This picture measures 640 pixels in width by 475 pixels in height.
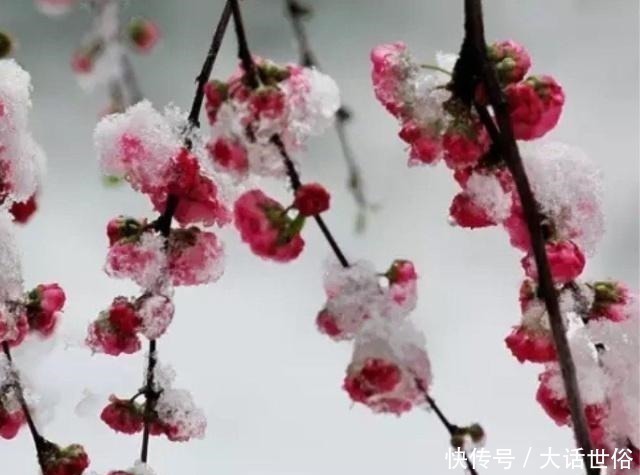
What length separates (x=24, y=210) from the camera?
629mm

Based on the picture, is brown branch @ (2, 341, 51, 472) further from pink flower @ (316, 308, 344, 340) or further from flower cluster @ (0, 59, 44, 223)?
pink flower @ (316, 308, 344, 340)

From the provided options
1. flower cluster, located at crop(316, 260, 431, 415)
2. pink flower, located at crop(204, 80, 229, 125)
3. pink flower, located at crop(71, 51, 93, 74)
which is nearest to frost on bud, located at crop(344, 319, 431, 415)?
flower cluster, located at crop(316, 260, 431, 415)

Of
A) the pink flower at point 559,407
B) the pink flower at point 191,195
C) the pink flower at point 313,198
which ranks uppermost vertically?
the pink flower at point 191,195

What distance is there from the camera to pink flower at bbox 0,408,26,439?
629mm

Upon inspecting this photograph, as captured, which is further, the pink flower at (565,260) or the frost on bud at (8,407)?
the frost on bud at (8,407)

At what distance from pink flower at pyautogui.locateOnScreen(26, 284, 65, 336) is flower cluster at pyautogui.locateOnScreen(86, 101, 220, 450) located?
6 centimetres

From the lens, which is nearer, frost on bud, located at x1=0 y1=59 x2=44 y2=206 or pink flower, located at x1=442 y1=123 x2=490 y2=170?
pink flower, located at x1=442 y1=123 x2=490 y2=170

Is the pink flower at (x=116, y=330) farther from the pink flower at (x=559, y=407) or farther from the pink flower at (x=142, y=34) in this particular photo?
the pink flower at (x=142, y=34)

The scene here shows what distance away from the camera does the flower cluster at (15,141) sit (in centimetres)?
59

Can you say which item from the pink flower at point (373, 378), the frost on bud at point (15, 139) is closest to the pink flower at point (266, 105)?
the pink flower at point (373, 378)

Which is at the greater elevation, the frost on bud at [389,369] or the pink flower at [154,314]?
the pink flower at [154,314]

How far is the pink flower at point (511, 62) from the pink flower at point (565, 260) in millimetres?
69

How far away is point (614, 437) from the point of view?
488 millimetres

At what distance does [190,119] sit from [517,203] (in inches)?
6.7
